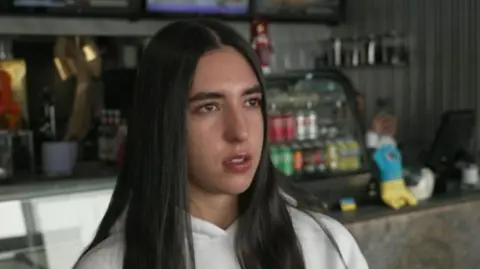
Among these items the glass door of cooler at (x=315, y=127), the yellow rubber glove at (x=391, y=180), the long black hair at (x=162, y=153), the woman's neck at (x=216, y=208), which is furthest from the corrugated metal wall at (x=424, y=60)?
the long black hair at (x=162, y=153)

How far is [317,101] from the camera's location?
344cm

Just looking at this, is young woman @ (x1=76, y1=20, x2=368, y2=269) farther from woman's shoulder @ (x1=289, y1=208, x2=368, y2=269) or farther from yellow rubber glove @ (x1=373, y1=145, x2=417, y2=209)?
yellow rubber glove @ (x1=373, y1=145, x2=417, y2=209)

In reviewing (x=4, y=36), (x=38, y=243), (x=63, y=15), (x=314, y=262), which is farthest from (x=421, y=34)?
(x=314, y=262)

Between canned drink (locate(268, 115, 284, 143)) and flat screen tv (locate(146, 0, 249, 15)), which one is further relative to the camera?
flat screen tv (locate(146, 0, 249, 15))

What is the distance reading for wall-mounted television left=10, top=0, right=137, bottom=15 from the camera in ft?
12.1

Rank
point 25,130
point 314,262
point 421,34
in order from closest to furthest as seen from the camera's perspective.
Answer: point 314,262 < point 25,130 < point 421,34

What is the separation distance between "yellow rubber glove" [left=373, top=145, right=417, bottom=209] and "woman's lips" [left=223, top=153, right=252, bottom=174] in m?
1.77

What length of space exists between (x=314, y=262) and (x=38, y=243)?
1207 mm

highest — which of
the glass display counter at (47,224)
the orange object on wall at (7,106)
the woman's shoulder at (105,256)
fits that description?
the woman's shoulder at (105,256)

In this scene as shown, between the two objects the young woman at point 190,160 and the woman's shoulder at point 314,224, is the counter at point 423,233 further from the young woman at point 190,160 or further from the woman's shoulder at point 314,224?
the young woman at point 190,160

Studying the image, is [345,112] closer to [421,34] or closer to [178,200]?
[421,34]

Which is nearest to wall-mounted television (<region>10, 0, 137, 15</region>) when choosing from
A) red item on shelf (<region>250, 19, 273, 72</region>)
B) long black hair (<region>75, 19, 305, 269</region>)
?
red item on shelf (<region>250, 19, 273, 72</region>)

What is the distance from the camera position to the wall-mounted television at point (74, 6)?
3695mm

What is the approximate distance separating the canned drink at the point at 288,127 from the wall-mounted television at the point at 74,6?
50.8 inches
